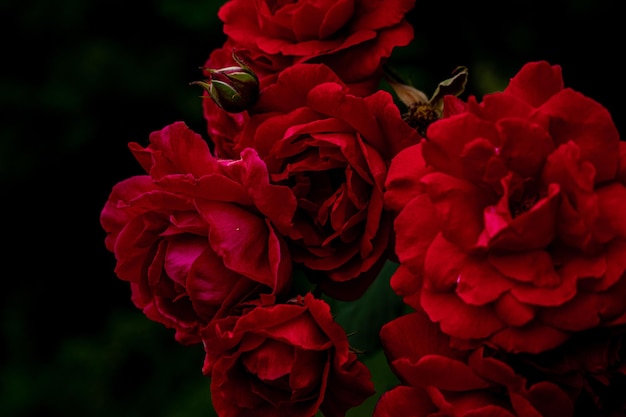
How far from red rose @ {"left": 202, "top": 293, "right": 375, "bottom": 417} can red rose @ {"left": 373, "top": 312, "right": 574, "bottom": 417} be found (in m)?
0.04

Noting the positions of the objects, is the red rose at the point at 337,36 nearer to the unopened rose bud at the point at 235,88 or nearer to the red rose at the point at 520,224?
the unopened rose bud at the point at 235,88

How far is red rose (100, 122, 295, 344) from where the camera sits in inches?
28.1

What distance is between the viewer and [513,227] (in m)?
0.60

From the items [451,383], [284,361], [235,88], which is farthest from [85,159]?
[451,383]

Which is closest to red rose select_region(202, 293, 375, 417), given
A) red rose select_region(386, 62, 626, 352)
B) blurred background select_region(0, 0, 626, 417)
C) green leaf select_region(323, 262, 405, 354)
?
red rose select_region(386, 62, 626, 352)

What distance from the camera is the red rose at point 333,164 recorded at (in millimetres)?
736

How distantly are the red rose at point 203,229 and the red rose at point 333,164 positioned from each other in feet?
0.12

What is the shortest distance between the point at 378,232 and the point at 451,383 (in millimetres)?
161

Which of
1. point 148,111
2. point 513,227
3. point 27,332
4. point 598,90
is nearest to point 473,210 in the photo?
point 513,227

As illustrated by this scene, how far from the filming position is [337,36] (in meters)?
0.85

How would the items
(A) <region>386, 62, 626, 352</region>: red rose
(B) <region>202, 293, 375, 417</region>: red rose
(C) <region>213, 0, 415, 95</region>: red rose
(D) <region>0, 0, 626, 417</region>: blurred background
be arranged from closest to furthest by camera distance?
(A) <region>386, 62, 626, 352</region>: red rose < (B) <region>202, 293, 375, 417</region>: red rose < (C) <region>213, 0, 415, 95</region>: red rose < (D) <region>0, 0, 626, 417</region>: blurred background

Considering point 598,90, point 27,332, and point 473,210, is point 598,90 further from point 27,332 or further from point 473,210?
point 27,332

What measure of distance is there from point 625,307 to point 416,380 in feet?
0.54

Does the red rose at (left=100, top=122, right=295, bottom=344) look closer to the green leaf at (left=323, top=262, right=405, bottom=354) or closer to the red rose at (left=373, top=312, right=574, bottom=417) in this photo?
the red rose at (left=373, top=312, right=574, bottom=417)
